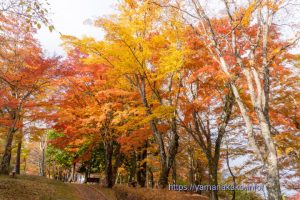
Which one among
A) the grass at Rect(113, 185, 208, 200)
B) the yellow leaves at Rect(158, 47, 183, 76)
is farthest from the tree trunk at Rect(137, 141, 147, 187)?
the yellow leaves at Rect(158, 47, 183, 76)

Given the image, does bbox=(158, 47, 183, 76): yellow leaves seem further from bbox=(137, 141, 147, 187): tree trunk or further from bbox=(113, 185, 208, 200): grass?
bbox=(137, 141, 147, 187): tree trunk

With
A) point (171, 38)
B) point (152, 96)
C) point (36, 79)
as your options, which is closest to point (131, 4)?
point (171, 38)

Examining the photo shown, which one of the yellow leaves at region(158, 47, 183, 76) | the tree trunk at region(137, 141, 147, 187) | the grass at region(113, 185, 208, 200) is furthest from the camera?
the tree trunk at region(137, 141, 147, 187)

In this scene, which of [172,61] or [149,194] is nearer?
[149,194]

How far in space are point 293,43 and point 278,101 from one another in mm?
5760

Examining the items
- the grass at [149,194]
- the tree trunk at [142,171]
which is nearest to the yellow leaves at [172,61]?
the grass at [149,194]

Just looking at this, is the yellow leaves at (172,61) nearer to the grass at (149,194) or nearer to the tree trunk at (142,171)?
the grass at (149,194)

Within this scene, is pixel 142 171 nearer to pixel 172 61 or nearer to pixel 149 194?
pixel 149 194

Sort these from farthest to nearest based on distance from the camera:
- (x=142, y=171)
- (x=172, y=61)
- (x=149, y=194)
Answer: (x=142, y=171) < (x=172, y=61) < (x=149, y=194)

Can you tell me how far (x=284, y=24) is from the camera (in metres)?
9.44

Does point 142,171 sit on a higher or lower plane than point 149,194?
higher

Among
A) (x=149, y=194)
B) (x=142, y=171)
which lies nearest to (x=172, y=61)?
(x=149, y=194)

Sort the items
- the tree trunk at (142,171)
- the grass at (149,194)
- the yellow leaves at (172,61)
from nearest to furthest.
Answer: the grass at (149,194) < the yellow leaves at (172,61) < the tree trunk at (142,171)

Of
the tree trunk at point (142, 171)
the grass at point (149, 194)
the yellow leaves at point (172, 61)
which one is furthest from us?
the tree trunk at point (142, 171)
